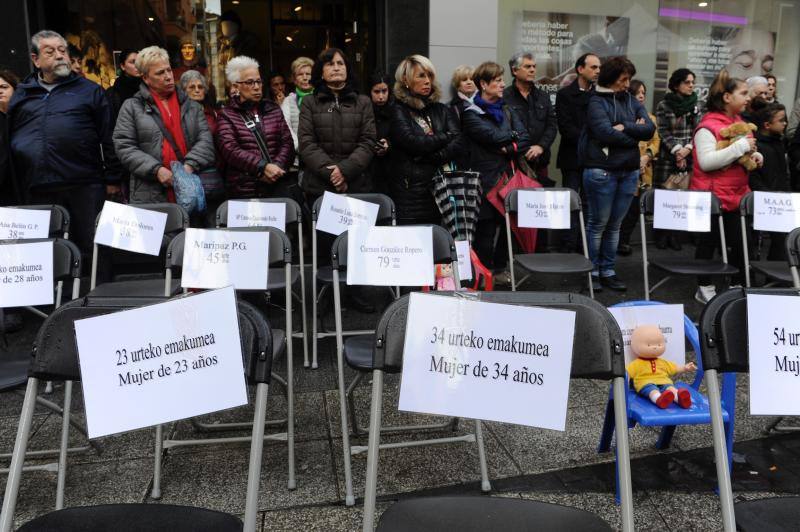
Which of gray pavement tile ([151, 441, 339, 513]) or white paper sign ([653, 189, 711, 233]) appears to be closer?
gray pavement tile ([151, 441, 339, 513])

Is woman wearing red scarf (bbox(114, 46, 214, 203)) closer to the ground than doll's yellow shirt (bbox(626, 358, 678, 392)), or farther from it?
farther from it

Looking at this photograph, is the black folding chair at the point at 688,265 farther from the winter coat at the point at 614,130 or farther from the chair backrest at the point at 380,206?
the chair backrest at the point at 380,206

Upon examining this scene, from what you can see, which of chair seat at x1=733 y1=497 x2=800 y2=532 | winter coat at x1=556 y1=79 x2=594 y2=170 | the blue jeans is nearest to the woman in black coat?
the blue jeans

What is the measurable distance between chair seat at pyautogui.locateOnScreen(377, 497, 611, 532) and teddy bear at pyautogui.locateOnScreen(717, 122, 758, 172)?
426 cm

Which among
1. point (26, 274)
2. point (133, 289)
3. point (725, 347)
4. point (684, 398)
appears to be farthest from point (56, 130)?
point (725, 347)

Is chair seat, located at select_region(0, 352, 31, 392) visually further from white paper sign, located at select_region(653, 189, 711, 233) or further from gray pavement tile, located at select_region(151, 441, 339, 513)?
white paper sign, located at select_region(653, 189, 711, 233)

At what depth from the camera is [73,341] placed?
1792 mm

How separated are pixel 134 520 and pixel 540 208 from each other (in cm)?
373

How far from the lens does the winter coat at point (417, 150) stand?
4.87m

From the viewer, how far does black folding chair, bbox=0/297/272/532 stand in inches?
63.3

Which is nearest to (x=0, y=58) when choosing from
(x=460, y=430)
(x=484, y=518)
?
(x=460, y=430)

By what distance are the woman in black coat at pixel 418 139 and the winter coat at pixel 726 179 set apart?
2.08 meters

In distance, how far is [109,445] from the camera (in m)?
3.06

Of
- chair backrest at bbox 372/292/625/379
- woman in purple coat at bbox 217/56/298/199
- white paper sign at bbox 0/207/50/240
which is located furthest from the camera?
woman in purple coat at bbox 217/56/298/199
